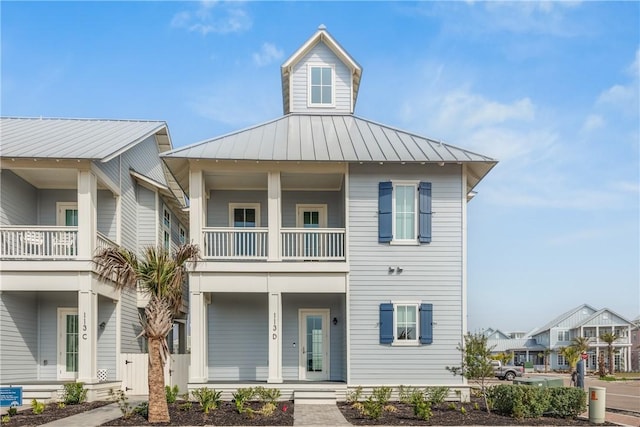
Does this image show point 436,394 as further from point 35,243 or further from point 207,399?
point 35,243

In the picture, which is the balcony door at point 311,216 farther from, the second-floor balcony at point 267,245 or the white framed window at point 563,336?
the white framed window at point 563,336

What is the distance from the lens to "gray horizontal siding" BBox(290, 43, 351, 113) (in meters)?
20.7

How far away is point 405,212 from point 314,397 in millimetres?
5785

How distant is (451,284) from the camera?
58.3ft

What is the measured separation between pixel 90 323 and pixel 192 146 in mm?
5699

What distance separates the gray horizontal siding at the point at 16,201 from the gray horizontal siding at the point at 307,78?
884cm

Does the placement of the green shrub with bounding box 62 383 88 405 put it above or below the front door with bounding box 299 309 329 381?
below

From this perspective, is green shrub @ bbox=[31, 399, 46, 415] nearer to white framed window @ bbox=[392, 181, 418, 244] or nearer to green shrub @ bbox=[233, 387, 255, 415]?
green shrub @ bbox=[233, 387, 255, 415]

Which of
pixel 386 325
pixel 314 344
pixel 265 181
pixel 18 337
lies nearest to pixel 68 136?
pixel 18 337

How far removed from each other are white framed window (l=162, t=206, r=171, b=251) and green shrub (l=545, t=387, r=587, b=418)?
1463 centimetres

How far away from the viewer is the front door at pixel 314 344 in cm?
1917

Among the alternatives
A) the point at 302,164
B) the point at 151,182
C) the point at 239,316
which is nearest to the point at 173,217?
the point at 151,182

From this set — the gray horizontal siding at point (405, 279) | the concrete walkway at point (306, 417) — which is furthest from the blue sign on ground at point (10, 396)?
the gray horizontal siding at point (405, 279)

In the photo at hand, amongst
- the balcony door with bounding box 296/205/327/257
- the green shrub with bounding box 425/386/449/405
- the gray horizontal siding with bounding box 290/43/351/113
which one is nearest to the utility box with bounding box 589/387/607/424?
the green shrub with bounding box 425/386/449/405
